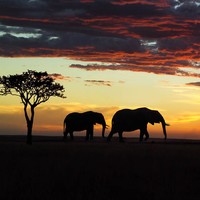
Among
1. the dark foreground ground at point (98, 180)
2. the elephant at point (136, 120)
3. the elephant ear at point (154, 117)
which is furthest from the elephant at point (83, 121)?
the dark foreground ground at point (98, 180)

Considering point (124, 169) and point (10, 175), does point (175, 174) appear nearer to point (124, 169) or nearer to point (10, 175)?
point (124, 169)

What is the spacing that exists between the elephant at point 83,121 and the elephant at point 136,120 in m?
4.08

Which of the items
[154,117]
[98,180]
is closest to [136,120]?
[154,117]

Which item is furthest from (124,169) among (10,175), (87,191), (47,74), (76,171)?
(47,74)

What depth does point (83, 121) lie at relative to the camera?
220 ft

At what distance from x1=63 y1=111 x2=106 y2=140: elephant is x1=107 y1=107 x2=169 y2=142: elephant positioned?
161 inches

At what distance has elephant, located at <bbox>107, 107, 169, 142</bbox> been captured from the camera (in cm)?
6112

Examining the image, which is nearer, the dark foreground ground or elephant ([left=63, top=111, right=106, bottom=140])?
the dark foreground ground

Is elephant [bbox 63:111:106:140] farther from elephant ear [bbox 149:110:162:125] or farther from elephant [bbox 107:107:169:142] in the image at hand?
elephant ear [bbox 149:110:162:125]

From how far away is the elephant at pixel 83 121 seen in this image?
216 ft

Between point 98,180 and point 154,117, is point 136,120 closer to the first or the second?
point 154,117

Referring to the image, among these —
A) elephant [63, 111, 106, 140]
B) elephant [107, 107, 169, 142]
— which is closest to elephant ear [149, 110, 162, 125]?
elephant [107, 107, 169, 142]

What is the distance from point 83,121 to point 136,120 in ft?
27.6

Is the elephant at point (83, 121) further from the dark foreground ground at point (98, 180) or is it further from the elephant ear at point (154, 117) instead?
the dark foreground ground at point (98, 180)
